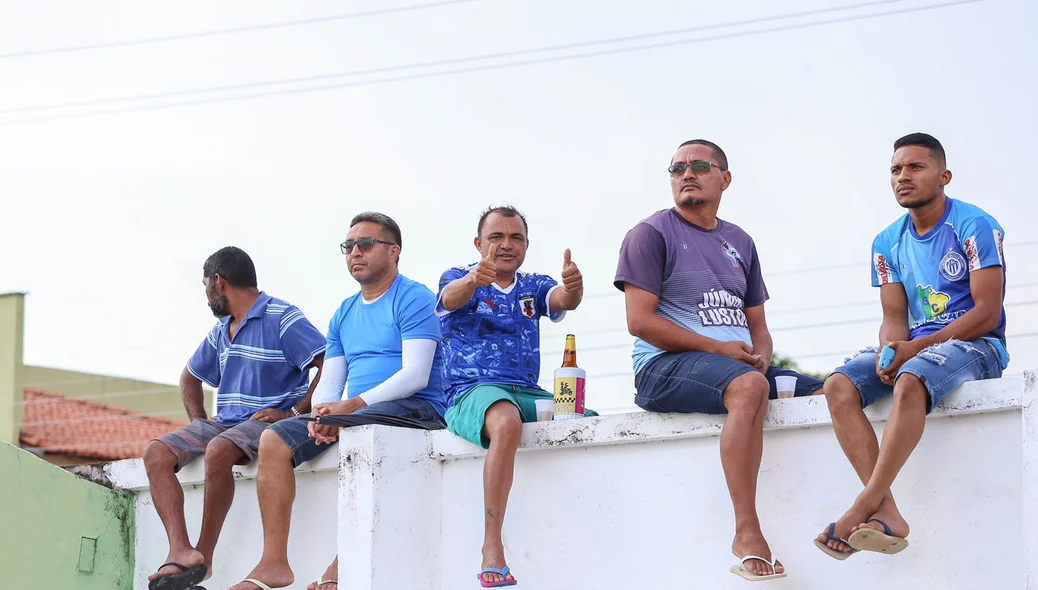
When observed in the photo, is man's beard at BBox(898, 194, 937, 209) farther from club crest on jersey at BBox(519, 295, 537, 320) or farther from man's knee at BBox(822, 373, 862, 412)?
club crest on jersey at BBox(519, 295, 537, 320)

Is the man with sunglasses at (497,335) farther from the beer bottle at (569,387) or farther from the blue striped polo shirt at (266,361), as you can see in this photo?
the blue striped polo shirt at (266,361)

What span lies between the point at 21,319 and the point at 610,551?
16565 mm

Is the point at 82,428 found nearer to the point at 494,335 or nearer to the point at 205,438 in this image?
the point at 205,438

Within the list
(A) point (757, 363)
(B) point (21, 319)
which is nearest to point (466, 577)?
(A) point (757, 363)

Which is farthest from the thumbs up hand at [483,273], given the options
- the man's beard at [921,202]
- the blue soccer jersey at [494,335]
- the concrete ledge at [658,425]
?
the man's beard at [921,202]

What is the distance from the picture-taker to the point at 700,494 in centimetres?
604

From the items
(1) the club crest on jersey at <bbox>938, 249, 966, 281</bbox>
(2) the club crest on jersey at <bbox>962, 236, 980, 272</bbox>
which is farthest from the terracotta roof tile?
(2) the club crest on jersey at <bbox>962, 236, 980, 272</bbox>

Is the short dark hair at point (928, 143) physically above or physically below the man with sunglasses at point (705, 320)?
above

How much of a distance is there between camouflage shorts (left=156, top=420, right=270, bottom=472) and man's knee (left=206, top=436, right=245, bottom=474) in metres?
0.03

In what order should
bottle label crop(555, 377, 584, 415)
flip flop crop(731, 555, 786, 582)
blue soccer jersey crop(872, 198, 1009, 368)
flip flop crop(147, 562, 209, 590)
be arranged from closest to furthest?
flip flop crop(731, 555, 786, 582), blue soccer jersey crop(872, 198, 1009, 368), bottle label crop(555, 377, 584, 415), flip flop crop(147, 562, 209, 590)

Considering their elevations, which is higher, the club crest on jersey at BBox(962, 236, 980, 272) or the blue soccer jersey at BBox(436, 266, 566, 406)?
the club crest on jersey at BBox(962, 236, 980, 272)

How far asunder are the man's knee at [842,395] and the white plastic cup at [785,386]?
48cm

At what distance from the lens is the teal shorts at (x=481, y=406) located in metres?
6.35

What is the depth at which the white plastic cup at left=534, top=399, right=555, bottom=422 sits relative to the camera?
6520 millimetres
